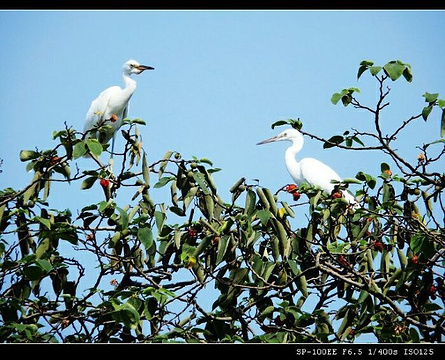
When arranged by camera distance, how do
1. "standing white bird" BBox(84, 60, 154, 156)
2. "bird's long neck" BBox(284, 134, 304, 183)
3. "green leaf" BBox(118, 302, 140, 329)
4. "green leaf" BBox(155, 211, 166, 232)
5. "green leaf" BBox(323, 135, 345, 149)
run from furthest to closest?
"bird's long neck" BBox(284, 134, 304, 183)
"standing white bird" BBox(84, 60, 154, 156)
"green leaf" BBox(323, 135, 345, 149)
"green leaf" BBox(155, 211, 166, 232)
"green leaf" BBox(118, 302, 140, 329)

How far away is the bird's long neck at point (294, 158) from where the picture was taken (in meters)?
5.25

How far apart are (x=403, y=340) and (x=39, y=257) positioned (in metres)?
1.18

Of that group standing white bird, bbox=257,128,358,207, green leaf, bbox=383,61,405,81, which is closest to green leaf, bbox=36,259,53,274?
green leaf, bbox=383,61,405,81

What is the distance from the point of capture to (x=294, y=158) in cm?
551

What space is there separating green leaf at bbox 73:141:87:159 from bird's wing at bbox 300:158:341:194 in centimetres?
269

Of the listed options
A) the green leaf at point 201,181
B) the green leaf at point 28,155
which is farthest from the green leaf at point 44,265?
the green leaf at point 201,181

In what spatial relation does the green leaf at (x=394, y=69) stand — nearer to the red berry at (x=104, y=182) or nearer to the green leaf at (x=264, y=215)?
the green leaf at (x=264, y=215)

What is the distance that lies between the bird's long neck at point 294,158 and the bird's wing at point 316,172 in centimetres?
8

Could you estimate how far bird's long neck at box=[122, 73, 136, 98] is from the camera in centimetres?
509

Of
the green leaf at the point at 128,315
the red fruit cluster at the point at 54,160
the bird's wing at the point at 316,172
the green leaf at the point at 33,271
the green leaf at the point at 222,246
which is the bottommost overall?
the green leaf at the point at 128,315

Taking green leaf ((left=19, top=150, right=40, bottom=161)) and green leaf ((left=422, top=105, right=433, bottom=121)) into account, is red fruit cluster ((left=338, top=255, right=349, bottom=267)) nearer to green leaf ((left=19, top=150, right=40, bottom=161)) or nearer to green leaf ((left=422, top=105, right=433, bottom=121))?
green leaf ((left=422, top=105, right=433, bottom=121))
